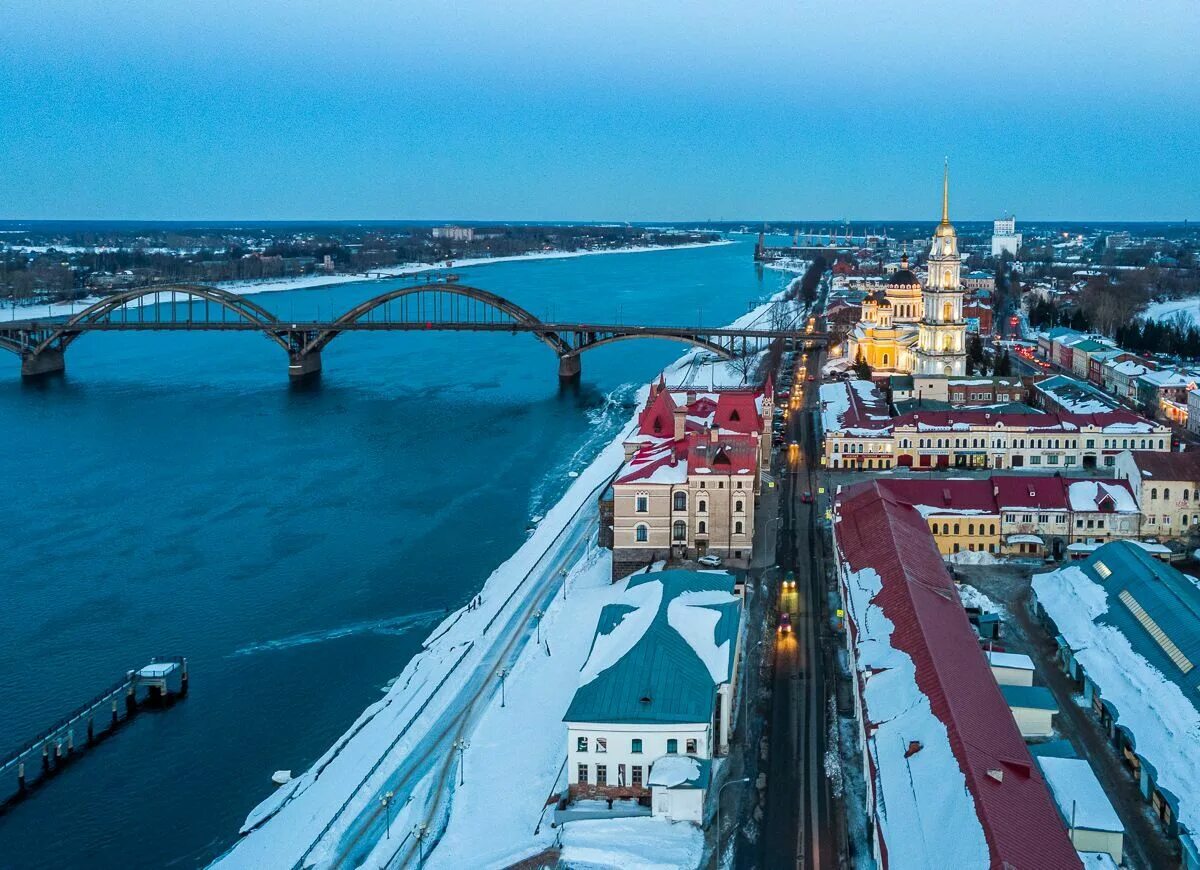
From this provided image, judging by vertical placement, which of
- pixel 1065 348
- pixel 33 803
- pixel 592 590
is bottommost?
pixel 33 803

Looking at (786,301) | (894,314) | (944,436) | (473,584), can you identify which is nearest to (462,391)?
(894,314)

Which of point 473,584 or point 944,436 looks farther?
point 944,436

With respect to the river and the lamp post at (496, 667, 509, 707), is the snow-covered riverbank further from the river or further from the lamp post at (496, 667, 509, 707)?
the lamp post at (496, 667, 509, 707)

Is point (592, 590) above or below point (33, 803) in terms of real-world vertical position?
above

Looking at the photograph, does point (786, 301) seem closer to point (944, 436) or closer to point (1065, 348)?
point (1065, 348)

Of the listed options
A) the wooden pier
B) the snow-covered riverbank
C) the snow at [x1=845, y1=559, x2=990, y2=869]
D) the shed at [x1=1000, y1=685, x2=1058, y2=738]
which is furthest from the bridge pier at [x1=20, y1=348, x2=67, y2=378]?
the shed at [x1=1000, y1=685, x2=1058, y2=738]
